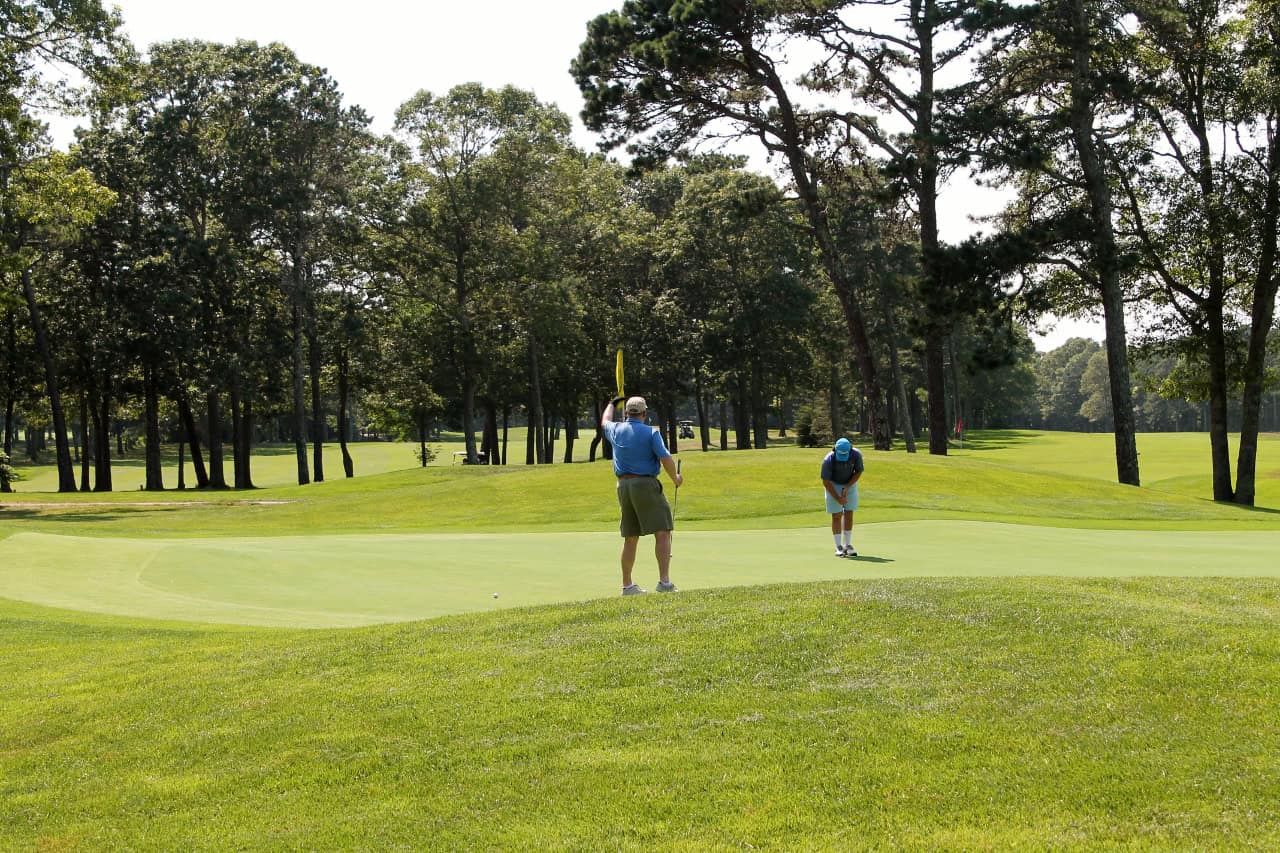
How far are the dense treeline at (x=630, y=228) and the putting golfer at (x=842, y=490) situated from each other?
2098 cm

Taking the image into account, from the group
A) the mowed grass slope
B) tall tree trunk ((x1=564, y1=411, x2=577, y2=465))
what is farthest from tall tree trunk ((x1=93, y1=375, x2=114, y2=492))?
the mowed grass slope

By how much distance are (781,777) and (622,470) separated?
22.0 ft

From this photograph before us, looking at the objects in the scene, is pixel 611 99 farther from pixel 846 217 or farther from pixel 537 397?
pixel 537 397

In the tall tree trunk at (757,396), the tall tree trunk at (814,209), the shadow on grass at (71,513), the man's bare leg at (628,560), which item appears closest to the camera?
the man's bare leg at (628,560)

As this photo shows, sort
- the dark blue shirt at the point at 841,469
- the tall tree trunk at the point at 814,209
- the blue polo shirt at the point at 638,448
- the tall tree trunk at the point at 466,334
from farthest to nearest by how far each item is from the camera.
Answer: the tall tree trunk at the point at 466,334 < the tall tree trunk at the point at 814,209 < the dark blue shirt at the point at 841,469 < the blue polo shirt at the point at 638,448

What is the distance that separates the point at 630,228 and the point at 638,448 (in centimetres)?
6096

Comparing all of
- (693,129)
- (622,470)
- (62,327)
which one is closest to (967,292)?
(693,129)

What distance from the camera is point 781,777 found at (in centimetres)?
624

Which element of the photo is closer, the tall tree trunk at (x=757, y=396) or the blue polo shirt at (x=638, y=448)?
the blue polo shirt at (x=638, y=448)

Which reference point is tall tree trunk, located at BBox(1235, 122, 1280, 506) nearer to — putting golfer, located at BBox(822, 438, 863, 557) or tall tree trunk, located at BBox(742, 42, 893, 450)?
tall tree trunk, located at BBox(742, 42, 893, 450)

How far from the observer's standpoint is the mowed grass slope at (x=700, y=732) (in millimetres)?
5746

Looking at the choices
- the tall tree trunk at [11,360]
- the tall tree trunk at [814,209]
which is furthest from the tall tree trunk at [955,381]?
the tall tree trunk at [11,360]

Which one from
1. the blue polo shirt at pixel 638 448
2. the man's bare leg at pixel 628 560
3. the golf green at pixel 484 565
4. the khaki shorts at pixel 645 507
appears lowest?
the golf green at pixel 484 565

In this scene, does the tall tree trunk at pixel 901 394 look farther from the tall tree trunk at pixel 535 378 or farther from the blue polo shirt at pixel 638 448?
the blue polo shirt at pixel 638 448
